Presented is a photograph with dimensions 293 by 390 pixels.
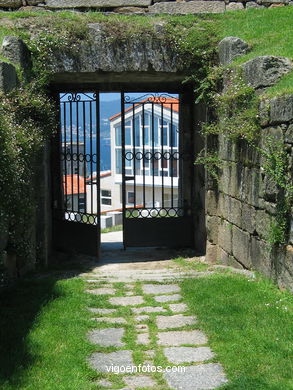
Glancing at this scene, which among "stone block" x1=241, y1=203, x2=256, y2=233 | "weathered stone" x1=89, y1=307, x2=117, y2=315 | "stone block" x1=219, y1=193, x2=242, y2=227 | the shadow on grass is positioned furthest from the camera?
"stone block" x1=219, y1=193, x2=242, y2=227

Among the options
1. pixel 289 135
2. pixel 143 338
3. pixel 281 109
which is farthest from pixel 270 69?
pixel 143 338

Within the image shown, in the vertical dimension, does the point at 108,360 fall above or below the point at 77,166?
below

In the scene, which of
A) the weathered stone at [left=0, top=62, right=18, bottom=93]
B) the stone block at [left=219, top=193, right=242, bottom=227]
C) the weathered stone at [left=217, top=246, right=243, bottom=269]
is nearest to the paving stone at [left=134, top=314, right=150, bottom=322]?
the weathered stone at [left=217, top=246, right=243, bottom=269]

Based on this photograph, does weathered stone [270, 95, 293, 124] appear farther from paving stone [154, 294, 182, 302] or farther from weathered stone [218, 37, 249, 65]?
paving stone [154, 294, 182, 302]

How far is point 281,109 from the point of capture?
580 centimetres

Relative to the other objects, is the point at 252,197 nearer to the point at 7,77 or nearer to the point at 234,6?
the point at 7,77

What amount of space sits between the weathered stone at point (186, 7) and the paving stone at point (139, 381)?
6.69m

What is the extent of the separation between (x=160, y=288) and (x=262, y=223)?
140 centimetres

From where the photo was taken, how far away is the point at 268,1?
980 centimetres

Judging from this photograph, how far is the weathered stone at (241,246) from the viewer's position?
23.1 ft

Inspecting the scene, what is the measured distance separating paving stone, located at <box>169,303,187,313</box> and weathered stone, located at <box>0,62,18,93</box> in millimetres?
3138

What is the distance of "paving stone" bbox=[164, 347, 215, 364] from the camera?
4441 mm

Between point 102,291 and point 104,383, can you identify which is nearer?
point 104,383

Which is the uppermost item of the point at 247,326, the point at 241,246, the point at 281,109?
the point at 281,109
